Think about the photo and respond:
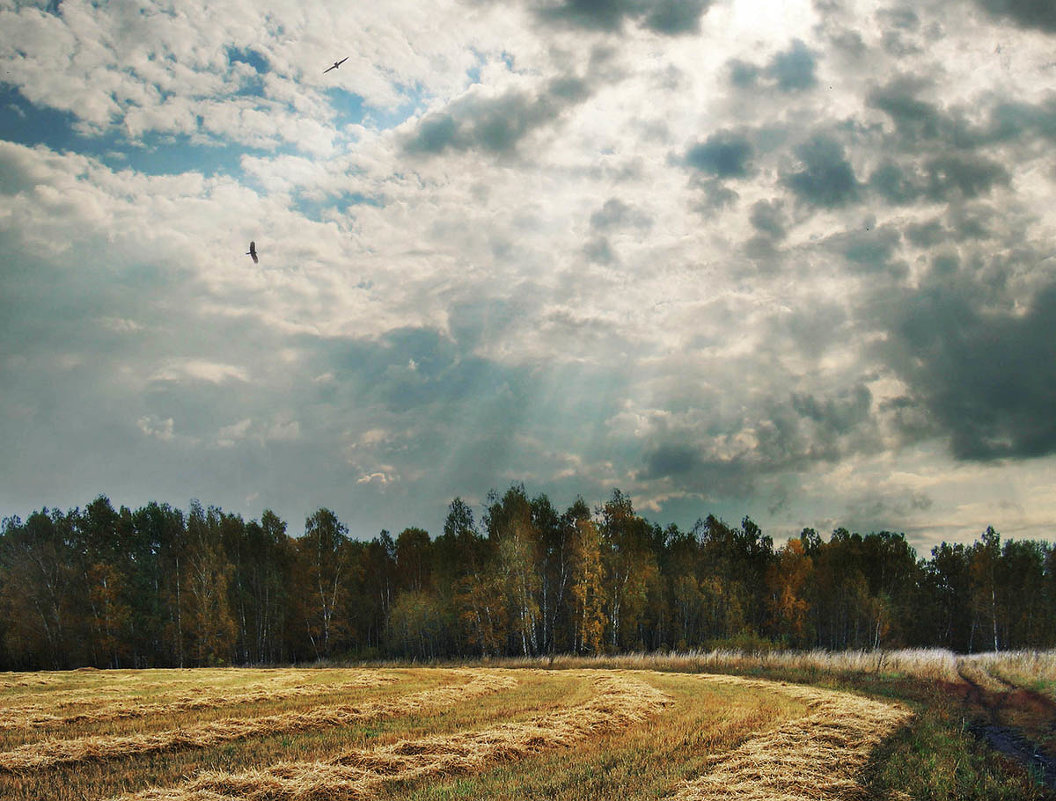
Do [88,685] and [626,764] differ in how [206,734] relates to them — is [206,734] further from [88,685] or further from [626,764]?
[88,685]

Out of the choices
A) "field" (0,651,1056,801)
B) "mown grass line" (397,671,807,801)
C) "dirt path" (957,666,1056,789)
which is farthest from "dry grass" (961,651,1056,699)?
"mown grass line" (397,671,807,801)

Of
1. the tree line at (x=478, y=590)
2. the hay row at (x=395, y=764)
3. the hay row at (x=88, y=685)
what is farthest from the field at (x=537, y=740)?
the tree line at (x=478, y=590)

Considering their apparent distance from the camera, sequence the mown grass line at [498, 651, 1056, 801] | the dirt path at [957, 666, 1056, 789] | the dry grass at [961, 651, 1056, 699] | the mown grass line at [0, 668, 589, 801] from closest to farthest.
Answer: the mown grass line at [498, 651, 1056, 801] < the mown grass line at [0, 668, 589, 801] < the dirt path at [957, 666, 1056, 789] < the dry grass at [961, 651, 1056, 699]

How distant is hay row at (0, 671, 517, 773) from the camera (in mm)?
15242

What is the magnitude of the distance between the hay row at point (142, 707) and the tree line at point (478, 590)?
3022cm

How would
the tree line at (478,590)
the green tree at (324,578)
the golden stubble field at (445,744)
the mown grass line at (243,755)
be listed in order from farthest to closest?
the green tree at (324,578)
the tree line at (478,590)
the mown grass line at (243,755)
the golden stubble field at (445,744)

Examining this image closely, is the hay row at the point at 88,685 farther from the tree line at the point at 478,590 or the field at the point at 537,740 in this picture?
the tree line at the point at 478,590

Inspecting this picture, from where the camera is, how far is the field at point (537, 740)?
12.5 metres

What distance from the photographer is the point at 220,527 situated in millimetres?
76375

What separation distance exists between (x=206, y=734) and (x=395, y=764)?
6.82 metres

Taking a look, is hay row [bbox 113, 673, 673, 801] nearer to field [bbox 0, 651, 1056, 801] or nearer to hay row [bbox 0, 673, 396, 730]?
field [bbox 0, 651, 1056, 801]

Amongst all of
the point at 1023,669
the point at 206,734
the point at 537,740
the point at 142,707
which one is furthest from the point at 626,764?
the point at 1023,669

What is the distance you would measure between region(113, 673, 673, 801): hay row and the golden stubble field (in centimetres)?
4

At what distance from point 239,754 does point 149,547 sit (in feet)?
226
